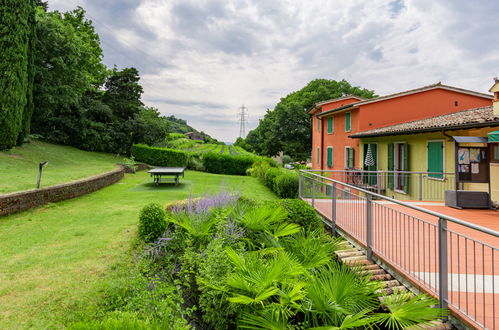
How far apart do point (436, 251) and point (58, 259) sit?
20.1 feet

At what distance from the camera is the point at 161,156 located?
27.6 metres

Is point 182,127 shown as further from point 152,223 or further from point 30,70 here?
point 152,223

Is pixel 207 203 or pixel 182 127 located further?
pixel 182 127

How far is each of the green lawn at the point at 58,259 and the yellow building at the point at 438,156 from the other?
30.0 feet

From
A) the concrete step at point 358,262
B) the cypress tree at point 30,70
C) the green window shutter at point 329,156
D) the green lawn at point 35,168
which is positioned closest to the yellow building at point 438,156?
the green window shutter at point 329,156

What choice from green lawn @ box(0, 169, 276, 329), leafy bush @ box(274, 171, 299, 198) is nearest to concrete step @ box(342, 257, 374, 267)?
green lawn @ box(0, 169, 276, 329)

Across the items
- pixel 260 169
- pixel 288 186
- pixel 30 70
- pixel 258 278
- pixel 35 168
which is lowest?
pixel 258 278

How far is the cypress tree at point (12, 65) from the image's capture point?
15.7 meters

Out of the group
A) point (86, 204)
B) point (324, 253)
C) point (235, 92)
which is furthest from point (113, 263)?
point (235, 92)

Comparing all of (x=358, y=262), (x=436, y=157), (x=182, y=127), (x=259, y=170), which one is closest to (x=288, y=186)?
(x=436, y=157)

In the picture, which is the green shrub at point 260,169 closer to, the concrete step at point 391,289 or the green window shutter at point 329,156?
the green window shutter at point 329,156

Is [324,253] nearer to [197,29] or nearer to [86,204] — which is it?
[86,204]

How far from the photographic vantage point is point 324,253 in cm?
454

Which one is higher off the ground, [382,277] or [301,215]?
[301,215]
